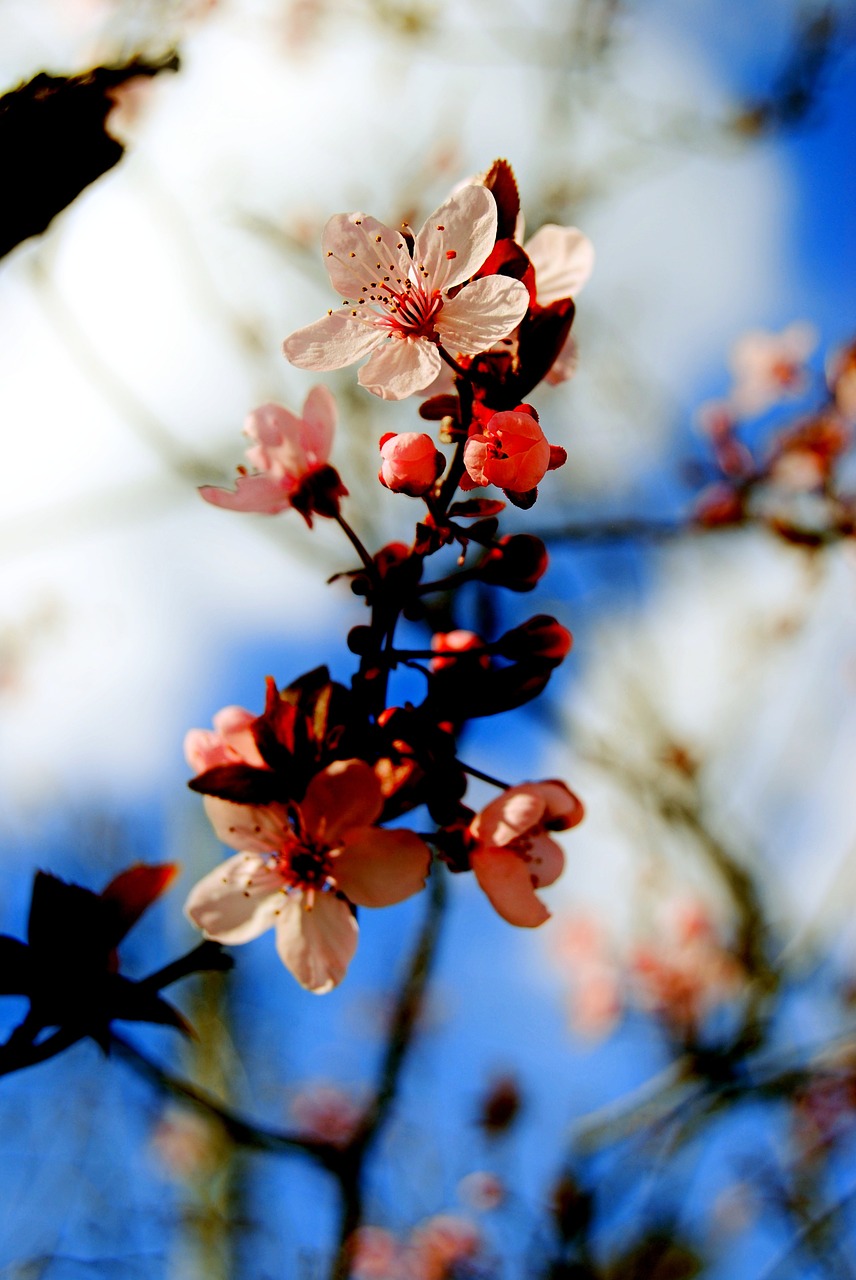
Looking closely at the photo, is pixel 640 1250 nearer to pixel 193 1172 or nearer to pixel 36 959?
pixel 36 959

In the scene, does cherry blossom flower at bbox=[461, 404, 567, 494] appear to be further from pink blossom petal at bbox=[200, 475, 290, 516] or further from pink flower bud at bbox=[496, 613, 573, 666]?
pink blossom petal at bbox=[200, 475, 290, 516]

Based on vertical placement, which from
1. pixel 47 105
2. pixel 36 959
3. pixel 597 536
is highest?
pixel 597 536

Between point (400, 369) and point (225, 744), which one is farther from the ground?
point (400, 369)

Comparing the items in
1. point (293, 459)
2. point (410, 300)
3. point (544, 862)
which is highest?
point (410, 300)

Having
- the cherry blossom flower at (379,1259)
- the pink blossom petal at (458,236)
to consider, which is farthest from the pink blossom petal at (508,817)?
the cherry blossom flower at (379,1259)

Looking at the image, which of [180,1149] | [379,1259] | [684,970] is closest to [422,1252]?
[379,1259]

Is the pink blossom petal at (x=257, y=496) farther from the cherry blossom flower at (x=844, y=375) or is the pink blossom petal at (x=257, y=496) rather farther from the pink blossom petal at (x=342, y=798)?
the cherry blossom flower at (x=844, y=375)

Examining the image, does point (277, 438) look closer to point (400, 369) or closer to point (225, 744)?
point (400, 369)

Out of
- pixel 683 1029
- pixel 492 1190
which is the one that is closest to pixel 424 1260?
pixel 492 1190
